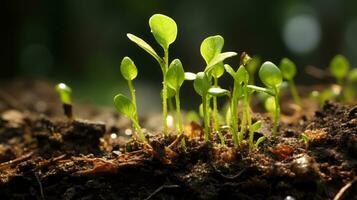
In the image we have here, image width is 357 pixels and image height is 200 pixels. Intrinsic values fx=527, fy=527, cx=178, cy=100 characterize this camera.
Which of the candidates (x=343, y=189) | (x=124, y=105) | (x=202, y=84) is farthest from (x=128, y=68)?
(x=343, y=189)

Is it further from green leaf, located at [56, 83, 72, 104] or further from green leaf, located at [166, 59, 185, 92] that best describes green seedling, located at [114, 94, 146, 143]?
green leaf, located at [56, 83, 72, 104]

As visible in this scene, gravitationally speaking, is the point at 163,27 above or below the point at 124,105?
above

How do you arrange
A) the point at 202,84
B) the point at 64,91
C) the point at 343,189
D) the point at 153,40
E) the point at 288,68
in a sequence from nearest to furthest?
the point at 343,189
the point at 202,84
the point at 64,91
the point at 288,68
the point at 153,40

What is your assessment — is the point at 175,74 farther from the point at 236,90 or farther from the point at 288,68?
the point at 288,68

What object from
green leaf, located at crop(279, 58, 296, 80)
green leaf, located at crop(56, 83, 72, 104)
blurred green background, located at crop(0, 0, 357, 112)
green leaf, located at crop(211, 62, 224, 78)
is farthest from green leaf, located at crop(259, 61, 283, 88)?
blurred green background, located at crop(0, 0, 357, 112)

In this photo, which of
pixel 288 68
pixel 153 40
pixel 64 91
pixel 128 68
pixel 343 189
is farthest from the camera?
pixel 153 40

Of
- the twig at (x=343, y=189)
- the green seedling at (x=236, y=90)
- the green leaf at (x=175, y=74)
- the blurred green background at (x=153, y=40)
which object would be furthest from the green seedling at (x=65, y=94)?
the blurred green background at (x=153, y=40)

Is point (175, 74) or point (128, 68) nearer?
point (175, 74)
